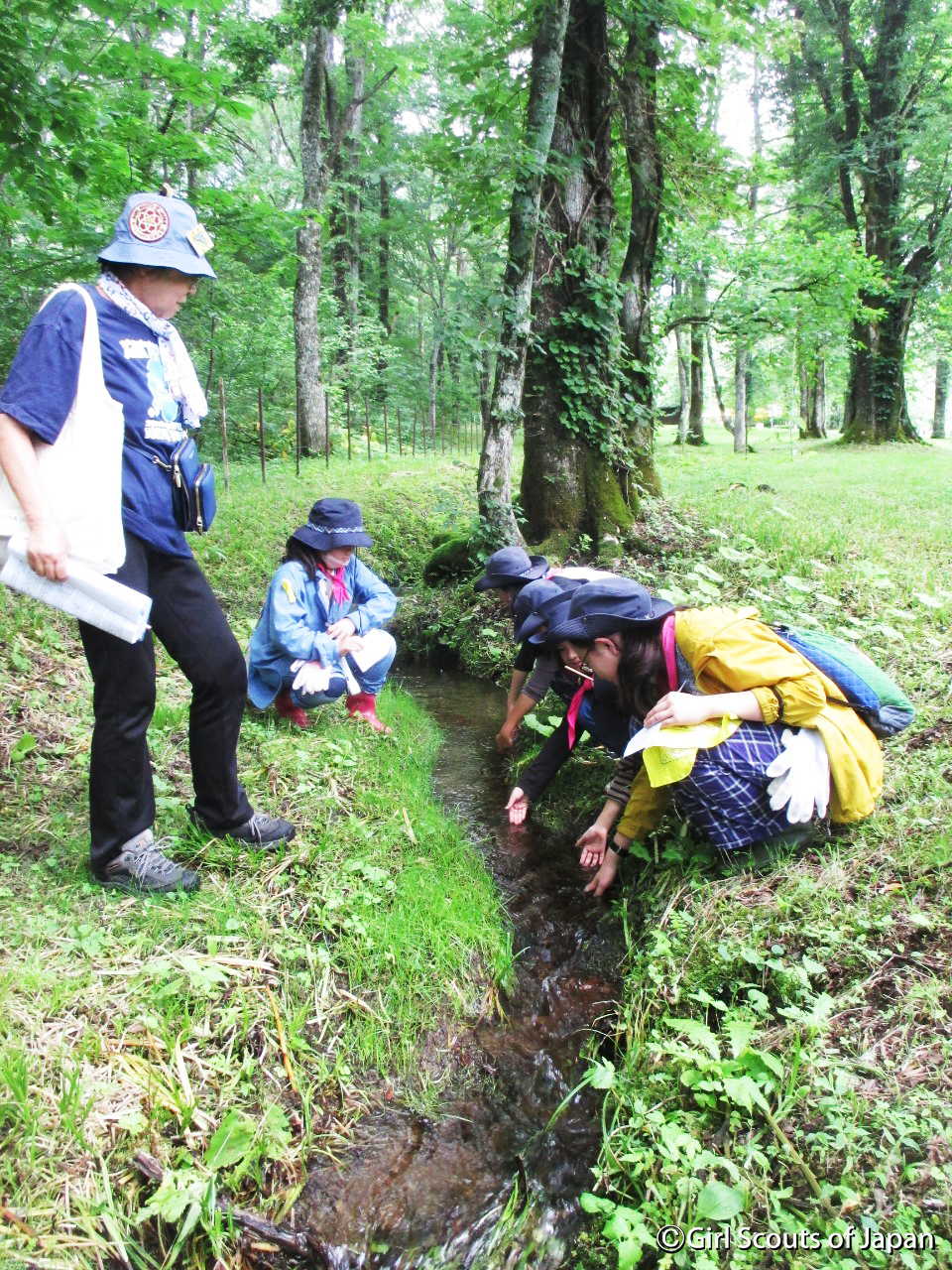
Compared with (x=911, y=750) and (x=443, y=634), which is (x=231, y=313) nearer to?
(x=443, y=634)

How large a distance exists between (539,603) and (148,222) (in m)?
2.43

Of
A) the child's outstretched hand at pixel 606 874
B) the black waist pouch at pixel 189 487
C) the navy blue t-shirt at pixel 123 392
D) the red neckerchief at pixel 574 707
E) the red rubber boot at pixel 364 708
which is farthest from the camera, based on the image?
the red rubber boot at pixel 364 708

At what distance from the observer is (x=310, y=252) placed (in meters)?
13.5

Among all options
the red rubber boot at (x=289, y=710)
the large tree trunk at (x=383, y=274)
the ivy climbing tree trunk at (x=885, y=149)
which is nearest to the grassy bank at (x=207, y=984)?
the red rubber boot at (x=289, y=710)

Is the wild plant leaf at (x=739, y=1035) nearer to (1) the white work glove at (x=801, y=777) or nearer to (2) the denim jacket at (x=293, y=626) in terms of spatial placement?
(1) the white work glove at (x=801, y=777)

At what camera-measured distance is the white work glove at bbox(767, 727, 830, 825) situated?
2.74 meters

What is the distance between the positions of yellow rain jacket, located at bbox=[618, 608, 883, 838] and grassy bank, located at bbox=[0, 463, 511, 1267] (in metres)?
1.41

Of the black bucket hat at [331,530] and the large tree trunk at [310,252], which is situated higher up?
the large tree trunk at [310,252]

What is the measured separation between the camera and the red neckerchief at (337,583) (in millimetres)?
4336

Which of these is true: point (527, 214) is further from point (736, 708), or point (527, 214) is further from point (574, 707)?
point (736, 708)

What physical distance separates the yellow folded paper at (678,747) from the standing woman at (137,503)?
1581mm

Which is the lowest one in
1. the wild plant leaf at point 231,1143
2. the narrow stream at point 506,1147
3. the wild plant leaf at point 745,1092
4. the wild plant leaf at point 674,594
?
the narrow stream at point 506,1147

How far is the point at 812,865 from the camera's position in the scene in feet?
9.37

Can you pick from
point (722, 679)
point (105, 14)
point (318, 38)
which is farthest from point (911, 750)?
point (318, 38)
